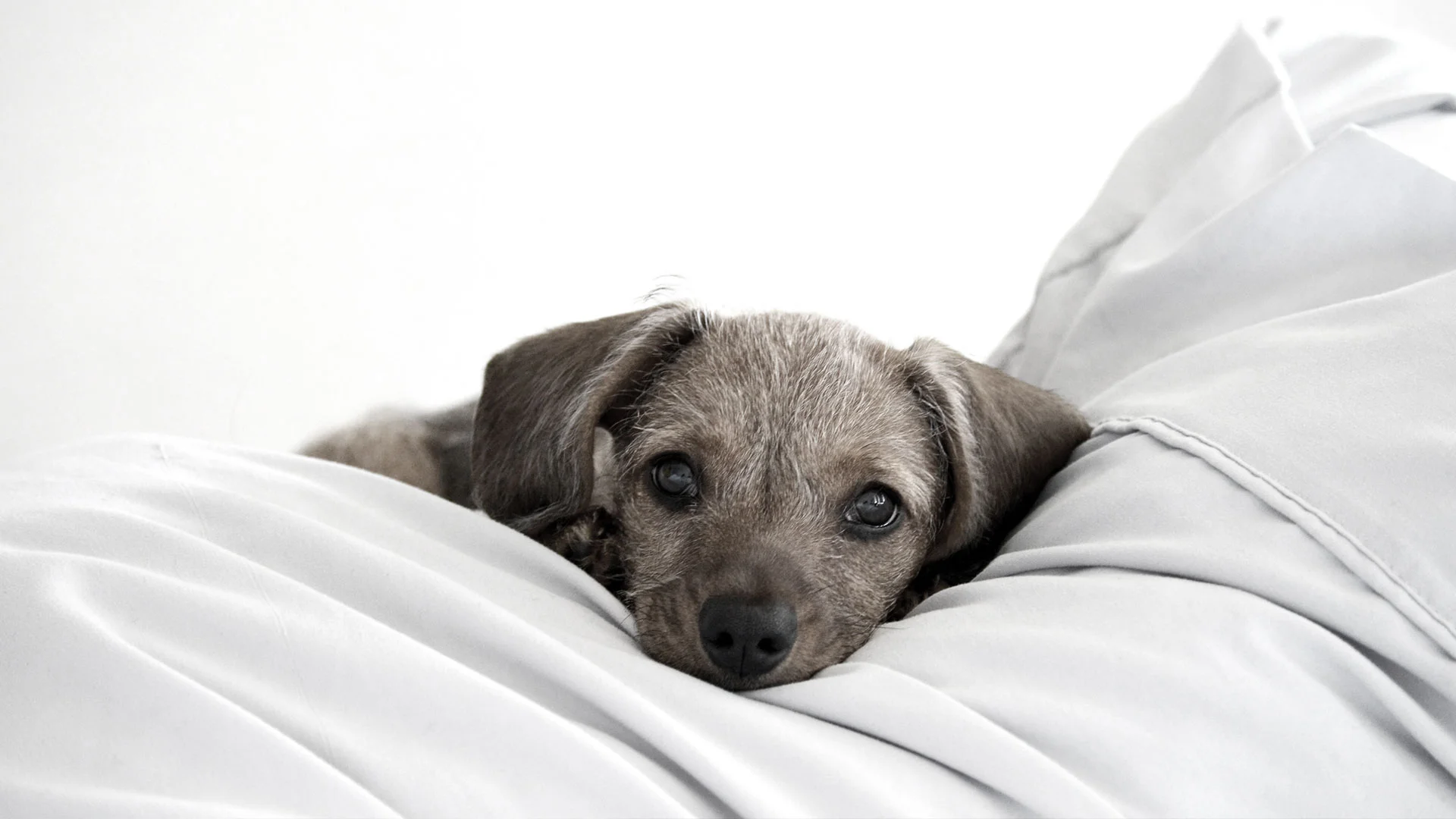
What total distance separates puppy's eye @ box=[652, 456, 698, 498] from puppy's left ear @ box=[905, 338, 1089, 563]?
1.25ft

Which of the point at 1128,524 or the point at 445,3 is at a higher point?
the point at 445,3

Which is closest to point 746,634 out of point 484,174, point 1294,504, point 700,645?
point 700,645

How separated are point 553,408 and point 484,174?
184 cm

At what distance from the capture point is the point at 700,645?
1436mm

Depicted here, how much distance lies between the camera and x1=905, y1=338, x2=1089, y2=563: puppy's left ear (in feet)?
5.48

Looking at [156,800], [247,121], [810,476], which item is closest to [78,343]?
[247,121]

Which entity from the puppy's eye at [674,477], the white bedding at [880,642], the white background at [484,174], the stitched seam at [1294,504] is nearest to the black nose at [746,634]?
the white bedding at [880,642]

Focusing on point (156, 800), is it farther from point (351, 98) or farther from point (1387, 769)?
point (351, 98)

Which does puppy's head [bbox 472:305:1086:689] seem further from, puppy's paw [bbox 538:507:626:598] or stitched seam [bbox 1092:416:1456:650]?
stitched seam [bbox 1092:416:1456:650]

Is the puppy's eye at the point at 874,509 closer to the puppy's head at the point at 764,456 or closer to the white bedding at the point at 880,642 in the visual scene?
the puppy's head at the point at 764,456

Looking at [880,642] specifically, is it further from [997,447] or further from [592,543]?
[592,543]

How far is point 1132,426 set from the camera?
1.51 meters

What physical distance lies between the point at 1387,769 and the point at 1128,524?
35 cm

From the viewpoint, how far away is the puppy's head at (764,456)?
1.62 metres
